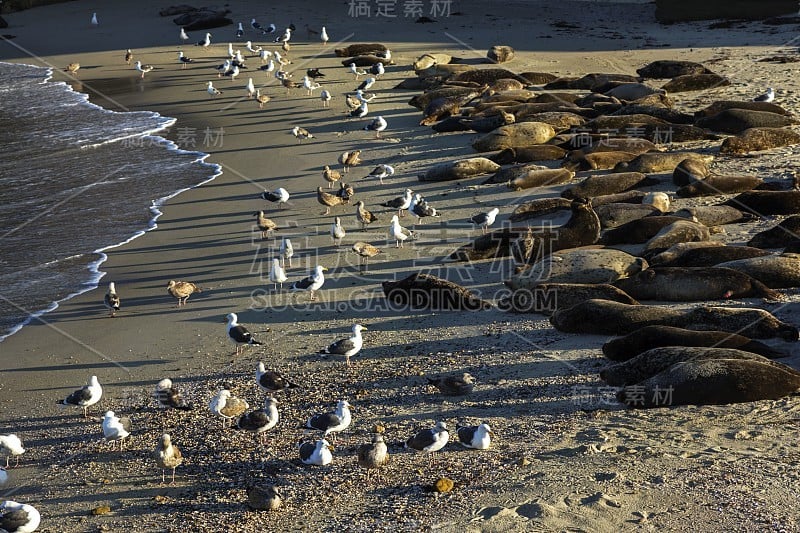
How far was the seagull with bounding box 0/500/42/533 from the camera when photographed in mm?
6699

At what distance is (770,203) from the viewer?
511 inches

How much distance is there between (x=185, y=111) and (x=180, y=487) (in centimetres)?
1721

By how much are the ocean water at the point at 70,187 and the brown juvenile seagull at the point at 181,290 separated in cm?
162

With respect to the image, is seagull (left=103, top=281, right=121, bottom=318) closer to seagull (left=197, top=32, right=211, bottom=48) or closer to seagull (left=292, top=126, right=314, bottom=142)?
seagull (left=292, top=126, right=314, bottom=142)

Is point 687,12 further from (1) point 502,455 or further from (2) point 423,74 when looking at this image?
(1) point 502,455

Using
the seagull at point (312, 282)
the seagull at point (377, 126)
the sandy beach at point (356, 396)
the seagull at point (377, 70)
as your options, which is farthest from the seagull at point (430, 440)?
the seagull at point (377, 70)

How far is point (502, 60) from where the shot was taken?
2655 cm

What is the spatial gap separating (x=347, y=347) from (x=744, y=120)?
1078 centimetres

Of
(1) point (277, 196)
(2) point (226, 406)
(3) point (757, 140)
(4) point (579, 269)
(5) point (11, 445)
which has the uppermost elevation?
(3) point (757, 140)

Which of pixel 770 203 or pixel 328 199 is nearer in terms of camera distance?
pixel 770 203

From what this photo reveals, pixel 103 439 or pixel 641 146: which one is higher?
pixel 641 146

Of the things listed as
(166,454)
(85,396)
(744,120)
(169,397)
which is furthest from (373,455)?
(744,120)

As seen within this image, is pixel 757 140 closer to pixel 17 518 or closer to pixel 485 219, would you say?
pixel 485 219

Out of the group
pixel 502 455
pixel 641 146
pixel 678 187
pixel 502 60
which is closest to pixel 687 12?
pixel 502 60
